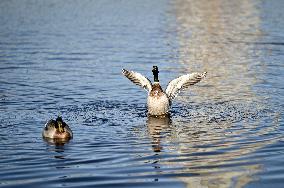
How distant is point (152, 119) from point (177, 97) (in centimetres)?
380

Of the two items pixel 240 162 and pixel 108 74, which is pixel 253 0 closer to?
pixel 108 74

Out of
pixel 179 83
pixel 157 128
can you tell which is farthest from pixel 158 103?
pixel 157 128

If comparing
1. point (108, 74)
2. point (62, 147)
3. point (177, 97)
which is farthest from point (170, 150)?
point (108, 74)

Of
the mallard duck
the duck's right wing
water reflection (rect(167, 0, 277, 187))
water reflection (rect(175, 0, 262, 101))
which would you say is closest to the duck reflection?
water reflection (rect(167, 0, 277, 187))

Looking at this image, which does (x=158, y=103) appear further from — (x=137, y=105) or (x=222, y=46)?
(x=222, y=46)

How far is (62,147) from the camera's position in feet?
58.9

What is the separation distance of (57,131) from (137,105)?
20.6 feet

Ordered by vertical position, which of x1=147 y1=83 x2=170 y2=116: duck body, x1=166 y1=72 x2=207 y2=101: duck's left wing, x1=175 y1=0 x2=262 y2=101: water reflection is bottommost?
x1=147 y1=83 x2=170 y2=116: duck body

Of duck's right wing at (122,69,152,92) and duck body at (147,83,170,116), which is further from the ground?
duck's right wing at (122,69,152,92)

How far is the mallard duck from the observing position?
18453 mm

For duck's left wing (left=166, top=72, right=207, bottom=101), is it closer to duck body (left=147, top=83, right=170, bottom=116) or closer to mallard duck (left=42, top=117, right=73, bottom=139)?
duck body (left=147, top=83, right=170, bottom=116)

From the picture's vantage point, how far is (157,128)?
2102 cm

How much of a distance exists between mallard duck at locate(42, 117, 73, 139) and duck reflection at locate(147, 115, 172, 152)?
230 cm

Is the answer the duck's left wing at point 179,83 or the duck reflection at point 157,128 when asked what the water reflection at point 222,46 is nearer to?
the duck's left wing at point 179,83
